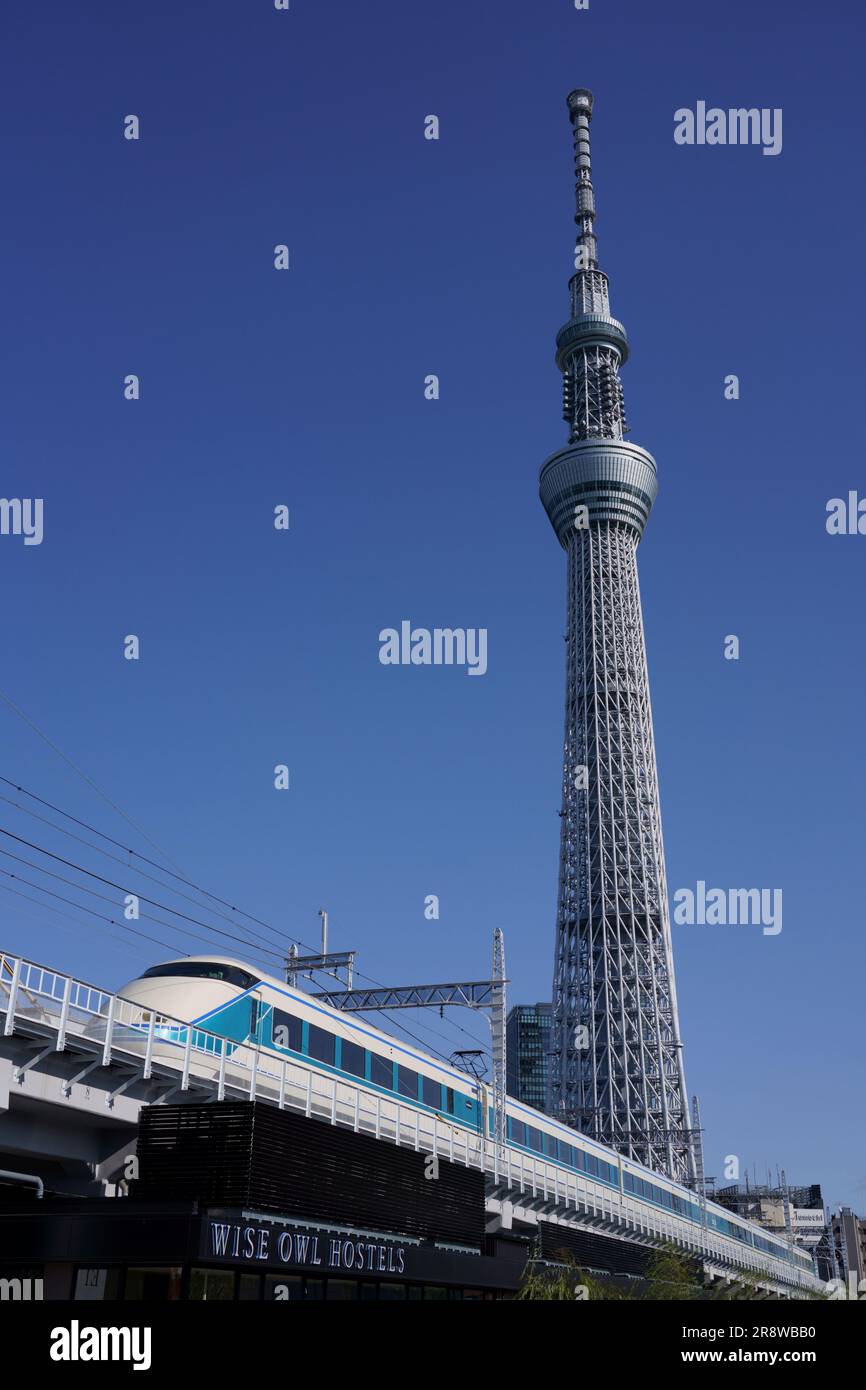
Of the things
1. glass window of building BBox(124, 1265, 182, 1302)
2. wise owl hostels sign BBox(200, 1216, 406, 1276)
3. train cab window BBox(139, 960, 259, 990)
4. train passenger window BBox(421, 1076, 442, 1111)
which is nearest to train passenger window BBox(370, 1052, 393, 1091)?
train passenger window BBox(421, 1076, 442, 1111)

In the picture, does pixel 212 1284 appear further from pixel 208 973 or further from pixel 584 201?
pixel 584 201

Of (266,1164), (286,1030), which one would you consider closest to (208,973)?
(286,1030)

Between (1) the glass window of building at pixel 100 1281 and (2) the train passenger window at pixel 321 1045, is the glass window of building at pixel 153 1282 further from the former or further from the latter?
(2) the train passenger window at pixel 321 1045

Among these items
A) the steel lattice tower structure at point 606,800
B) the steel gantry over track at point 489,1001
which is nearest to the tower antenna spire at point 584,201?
the steel lattice tower structure at point 606,800

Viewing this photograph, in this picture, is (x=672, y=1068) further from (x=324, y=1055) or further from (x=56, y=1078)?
(x=56, y=1078)
